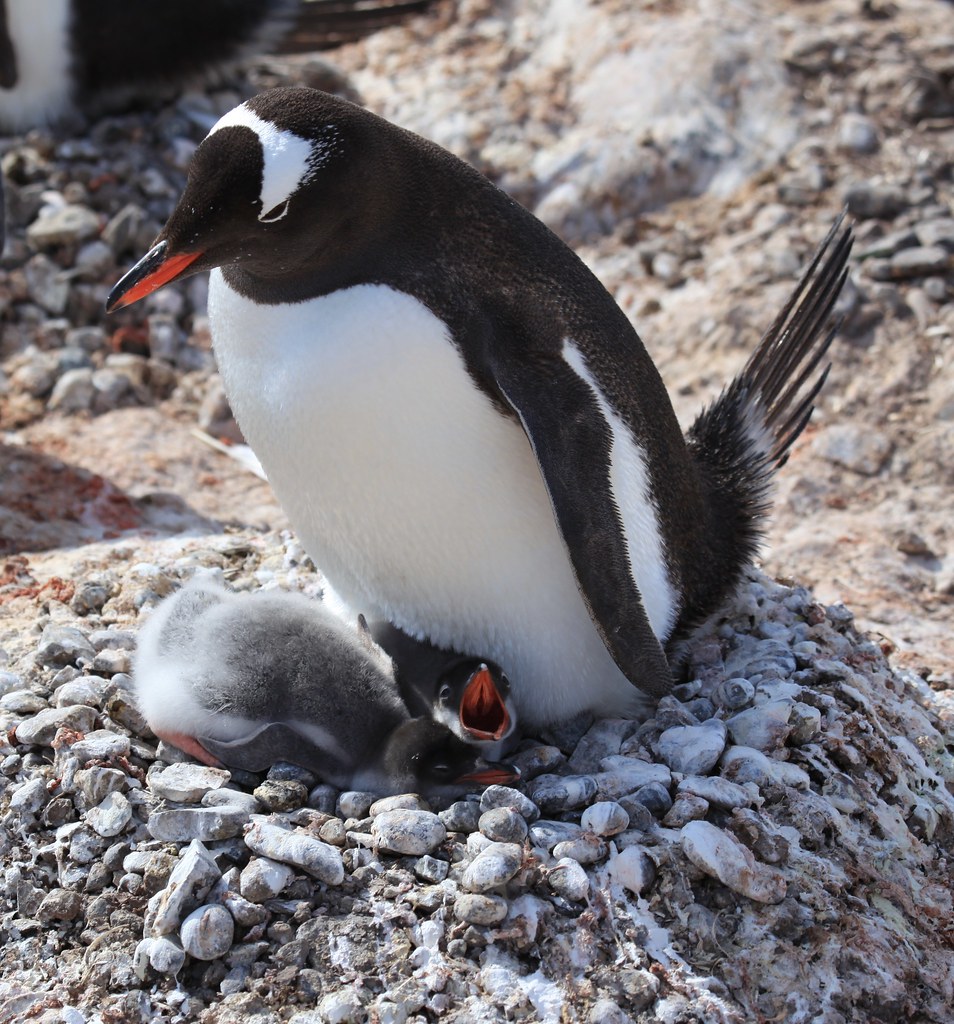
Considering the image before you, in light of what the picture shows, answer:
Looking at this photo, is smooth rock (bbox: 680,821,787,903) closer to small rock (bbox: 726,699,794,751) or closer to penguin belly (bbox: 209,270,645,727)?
small rock (bbox: 726,699,794,751)

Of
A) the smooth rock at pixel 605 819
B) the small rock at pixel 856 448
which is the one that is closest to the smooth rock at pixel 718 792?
the smooth rock at pixel 605 819

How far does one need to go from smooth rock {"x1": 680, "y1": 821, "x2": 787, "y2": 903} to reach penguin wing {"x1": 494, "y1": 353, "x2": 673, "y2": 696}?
0.27 metres

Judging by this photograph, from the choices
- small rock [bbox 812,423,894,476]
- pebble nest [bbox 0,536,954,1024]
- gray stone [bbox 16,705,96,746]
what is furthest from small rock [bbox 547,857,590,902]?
small rock [bbox 812,423,894,476]

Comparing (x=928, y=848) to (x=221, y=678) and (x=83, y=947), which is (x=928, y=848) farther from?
(x=83, y=947)

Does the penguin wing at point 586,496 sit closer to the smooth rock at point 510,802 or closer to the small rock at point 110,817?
the smooth rock at point 510,802

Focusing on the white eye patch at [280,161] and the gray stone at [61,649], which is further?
the gray stone at [61,649]

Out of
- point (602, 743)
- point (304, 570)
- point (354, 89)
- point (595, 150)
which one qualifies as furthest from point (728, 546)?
point (354, 89)

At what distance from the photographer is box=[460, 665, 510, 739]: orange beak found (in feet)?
7.34

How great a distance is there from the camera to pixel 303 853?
1979 mm

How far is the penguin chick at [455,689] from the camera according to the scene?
2.24 meters

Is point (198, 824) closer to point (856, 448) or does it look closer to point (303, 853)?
point (303, 853)

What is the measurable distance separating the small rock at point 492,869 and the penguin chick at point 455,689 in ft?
0.91

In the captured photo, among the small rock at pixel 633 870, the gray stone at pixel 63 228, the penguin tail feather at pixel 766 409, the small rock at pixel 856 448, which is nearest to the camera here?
the small rock at pixel 633 870

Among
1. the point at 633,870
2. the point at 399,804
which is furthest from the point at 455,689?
the point at 633,870
